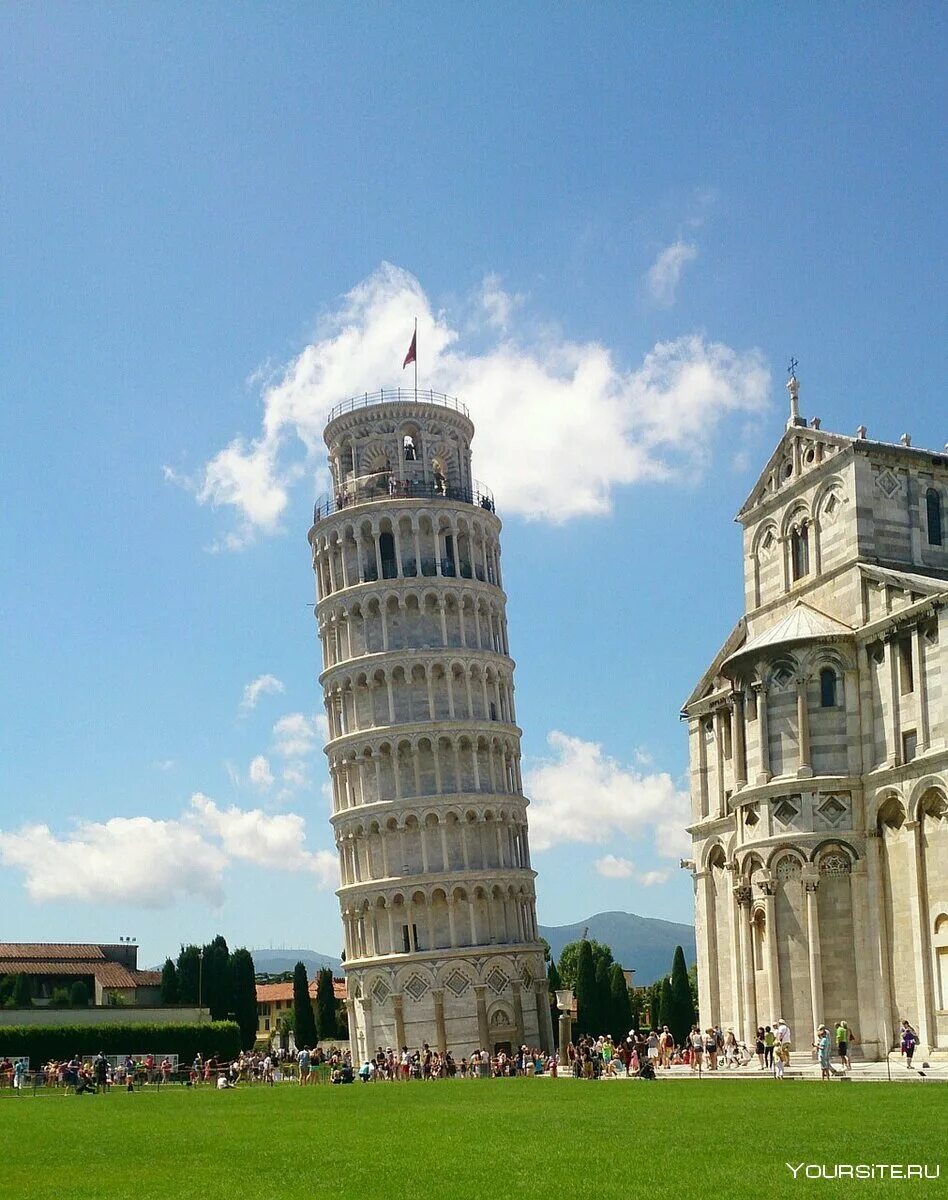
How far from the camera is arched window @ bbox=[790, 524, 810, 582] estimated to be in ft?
166

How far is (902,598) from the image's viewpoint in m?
45.0

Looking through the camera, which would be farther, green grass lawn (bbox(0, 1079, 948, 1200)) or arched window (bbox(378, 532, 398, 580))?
arched window (bbox(378, 532, 398, 580))

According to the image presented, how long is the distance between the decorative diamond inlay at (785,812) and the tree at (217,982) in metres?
64.5

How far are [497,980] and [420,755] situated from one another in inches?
503

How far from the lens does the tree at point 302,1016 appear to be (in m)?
97.5

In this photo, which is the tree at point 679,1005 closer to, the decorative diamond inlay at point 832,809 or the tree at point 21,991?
the tree at point 21,991

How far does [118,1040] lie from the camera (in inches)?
2948

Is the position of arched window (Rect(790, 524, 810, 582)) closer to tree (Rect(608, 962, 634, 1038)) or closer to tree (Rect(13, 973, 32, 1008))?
tree (Rect(608, 962, 634, 1038))

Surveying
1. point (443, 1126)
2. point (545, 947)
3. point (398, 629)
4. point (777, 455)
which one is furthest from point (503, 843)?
point (443, 1126)

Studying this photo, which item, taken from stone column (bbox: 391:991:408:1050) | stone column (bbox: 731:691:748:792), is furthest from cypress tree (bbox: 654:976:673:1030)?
stone column (bbox: 731:691:748:792)

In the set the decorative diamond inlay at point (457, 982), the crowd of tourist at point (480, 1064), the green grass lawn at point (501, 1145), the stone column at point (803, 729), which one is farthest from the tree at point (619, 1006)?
the green grass lawn at point (501, 1145)

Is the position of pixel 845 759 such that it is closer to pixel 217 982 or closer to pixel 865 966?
pixel 865 966

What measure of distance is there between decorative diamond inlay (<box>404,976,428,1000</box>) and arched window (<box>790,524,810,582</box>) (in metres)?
38.2

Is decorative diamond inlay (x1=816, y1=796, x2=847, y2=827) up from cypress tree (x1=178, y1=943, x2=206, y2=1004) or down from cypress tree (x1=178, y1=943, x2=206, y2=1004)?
up
